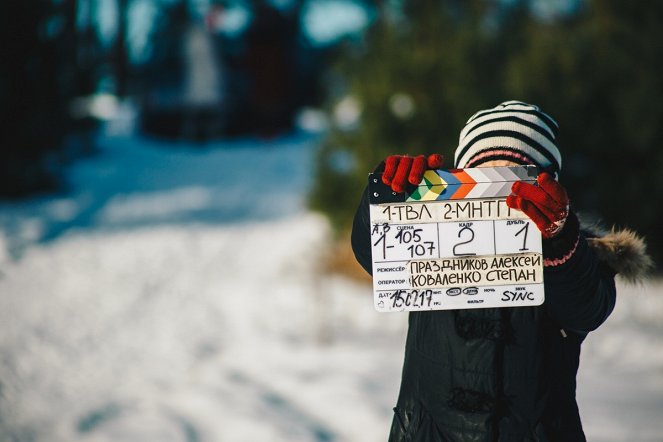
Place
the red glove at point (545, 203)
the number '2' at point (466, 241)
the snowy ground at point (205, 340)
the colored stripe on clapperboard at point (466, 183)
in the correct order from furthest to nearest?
1. the snowy ground at point (205, 340)
2. the number '2' at point (466, 241)
3. the colored stripe on clapperboard at point (466, 183)
4. the red glove at point (545, 203)

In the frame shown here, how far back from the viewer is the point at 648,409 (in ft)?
12.9

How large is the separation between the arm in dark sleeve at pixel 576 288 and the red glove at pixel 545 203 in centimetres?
4

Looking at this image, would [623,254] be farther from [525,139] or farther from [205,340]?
[205,340]

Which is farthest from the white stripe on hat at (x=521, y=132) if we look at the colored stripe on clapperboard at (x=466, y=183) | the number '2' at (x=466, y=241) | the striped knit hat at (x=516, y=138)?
the number '2' at (x=466, y=241)

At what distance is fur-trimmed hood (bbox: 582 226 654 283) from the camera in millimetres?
1844

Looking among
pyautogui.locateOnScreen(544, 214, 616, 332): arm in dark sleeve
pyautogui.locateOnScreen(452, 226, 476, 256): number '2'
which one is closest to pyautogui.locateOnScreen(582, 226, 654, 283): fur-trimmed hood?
pyautogui.locateOnScreen(544, 214, 616, 332): arm in dark sleeve

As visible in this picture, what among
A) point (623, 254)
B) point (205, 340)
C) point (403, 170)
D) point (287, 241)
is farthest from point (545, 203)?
point (287, 241)

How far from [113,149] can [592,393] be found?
53.5 ft

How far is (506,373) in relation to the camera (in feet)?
5.68

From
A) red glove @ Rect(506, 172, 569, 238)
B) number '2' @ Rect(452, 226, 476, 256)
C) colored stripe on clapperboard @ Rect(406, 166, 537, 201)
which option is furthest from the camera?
number '2' @ Rect(452, 226, 476, 256)

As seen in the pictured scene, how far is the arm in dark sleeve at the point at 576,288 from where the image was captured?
1.54 metres

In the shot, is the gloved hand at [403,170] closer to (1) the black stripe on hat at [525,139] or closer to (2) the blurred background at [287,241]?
(1) the black stripe on hat at [525,139]

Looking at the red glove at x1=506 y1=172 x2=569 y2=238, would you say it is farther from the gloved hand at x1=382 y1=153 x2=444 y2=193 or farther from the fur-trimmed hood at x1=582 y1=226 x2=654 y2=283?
the fur-trimmed hood at x1=582 y1=226 x2=654 y2=283

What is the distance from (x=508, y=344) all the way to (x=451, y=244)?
14.3 inches
